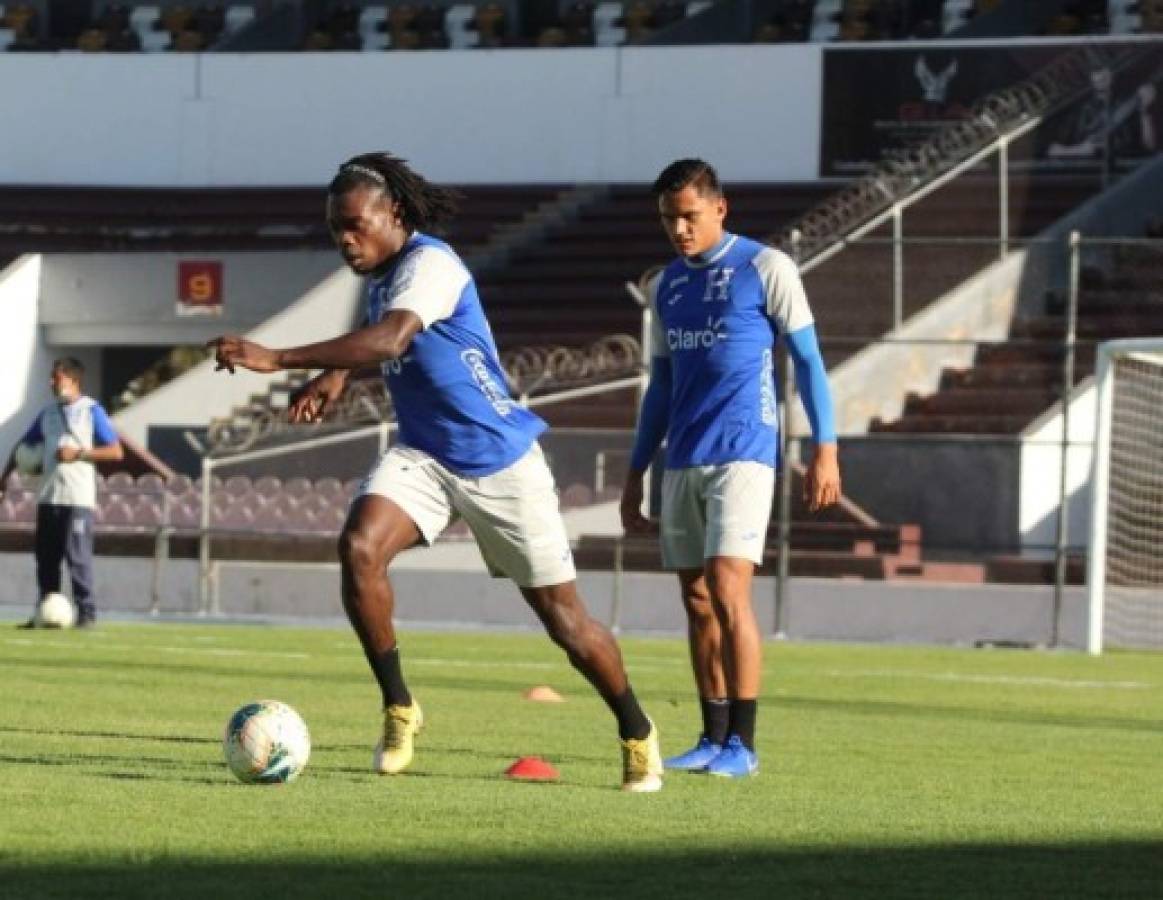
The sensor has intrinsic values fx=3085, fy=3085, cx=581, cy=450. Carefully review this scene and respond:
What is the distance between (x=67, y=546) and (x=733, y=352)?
11.8 m

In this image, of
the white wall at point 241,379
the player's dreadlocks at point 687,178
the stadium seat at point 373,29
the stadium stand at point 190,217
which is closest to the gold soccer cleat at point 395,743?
the player's dreadlocks at point 687,178

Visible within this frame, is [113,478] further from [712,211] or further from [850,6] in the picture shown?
[712,211]

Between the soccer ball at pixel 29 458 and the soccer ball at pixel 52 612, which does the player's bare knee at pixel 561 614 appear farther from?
the soccer ball at pixel 52 612

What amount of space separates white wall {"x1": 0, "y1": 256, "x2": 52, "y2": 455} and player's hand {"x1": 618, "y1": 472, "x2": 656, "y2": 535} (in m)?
27.9

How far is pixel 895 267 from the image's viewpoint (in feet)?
88.8

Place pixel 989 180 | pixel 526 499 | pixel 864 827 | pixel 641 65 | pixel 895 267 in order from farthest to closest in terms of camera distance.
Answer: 1. pixel 641 65
2. pixel 989 180
3. pixel 895 267
4. pixel 526 499
5. pixel 864 827

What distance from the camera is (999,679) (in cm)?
1848

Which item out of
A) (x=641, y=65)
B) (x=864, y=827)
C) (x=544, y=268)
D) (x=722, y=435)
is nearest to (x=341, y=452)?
(x=544, y=268)

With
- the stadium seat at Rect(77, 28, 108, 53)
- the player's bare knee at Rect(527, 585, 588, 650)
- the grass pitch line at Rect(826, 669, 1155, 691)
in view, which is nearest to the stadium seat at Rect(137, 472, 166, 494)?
the grass pitch line at Rect(826, 669, 1155, 691)

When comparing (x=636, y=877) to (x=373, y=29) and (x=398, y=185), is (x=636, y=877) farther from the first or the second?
(x=373, y=29)

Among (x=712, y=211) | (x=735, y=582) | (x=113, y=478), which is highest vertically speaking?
(x=712, y=211)

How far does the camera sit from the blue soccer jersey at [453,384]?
968 centimetres

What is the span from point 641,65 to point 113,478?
13.8m

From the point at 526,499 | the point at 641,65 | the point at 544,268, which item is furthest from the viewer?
the point at 641,65
